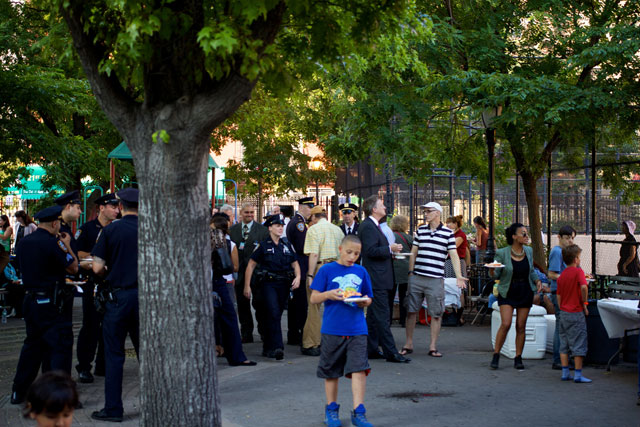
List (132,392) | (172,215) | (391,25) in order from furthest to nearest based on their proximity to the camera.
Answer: (132,392)
(391,25)
(172,215)

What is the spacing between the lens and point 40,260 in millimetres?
7625

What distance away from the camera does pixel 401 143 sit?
47.9 ft

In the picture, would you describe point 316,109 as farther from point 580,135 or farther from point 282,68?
point 282,68

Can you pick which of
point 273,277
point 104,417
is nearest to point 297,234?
point 273,277

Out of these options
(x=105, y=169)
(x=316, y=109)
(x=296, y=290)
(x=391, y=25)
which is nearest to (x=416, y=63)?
(x=296, y=290)

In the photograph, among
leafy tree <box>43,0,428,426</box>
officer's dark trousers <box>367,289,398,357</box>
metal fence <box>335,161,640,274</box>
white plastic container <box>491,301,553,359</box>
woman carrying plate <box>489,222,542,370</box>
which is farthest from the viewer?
metal fence <box>335,161,640,274</box>

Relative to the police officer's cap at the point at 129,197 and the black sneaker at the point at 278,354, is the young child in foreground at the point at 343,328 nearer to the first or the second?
the police officer's cap at the point at 129,197

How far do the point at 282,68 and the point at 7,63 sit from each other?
38.8 feet

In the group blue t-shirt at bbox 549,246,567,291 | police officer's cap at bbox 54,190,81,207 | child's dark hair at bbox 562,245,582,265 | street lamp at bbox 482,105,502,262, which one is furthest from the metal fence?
police officer's cap at bbox 54,190,81,207

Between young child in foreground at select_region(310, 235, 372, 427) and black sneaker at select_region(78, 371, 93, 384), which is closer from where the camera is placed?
young child in foreground at select_region(310, 235, 372, 427)

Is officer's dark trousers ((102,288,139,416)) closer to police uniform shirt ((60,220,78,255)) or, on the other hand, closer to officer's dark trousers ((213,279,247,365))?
police uniform shirt ((60,220,78,255))

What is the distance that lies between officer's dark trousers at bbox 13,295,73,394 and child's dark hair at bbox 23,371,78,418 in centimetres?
408

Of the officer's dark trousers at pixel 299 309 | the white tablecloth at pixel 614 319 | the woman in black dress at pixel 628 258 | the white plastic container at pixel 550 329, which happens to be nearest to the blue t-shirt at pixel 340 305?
the white tablecloth at pixel 614 319

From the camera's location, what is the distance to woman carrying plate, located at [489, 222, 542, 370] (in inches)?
380
